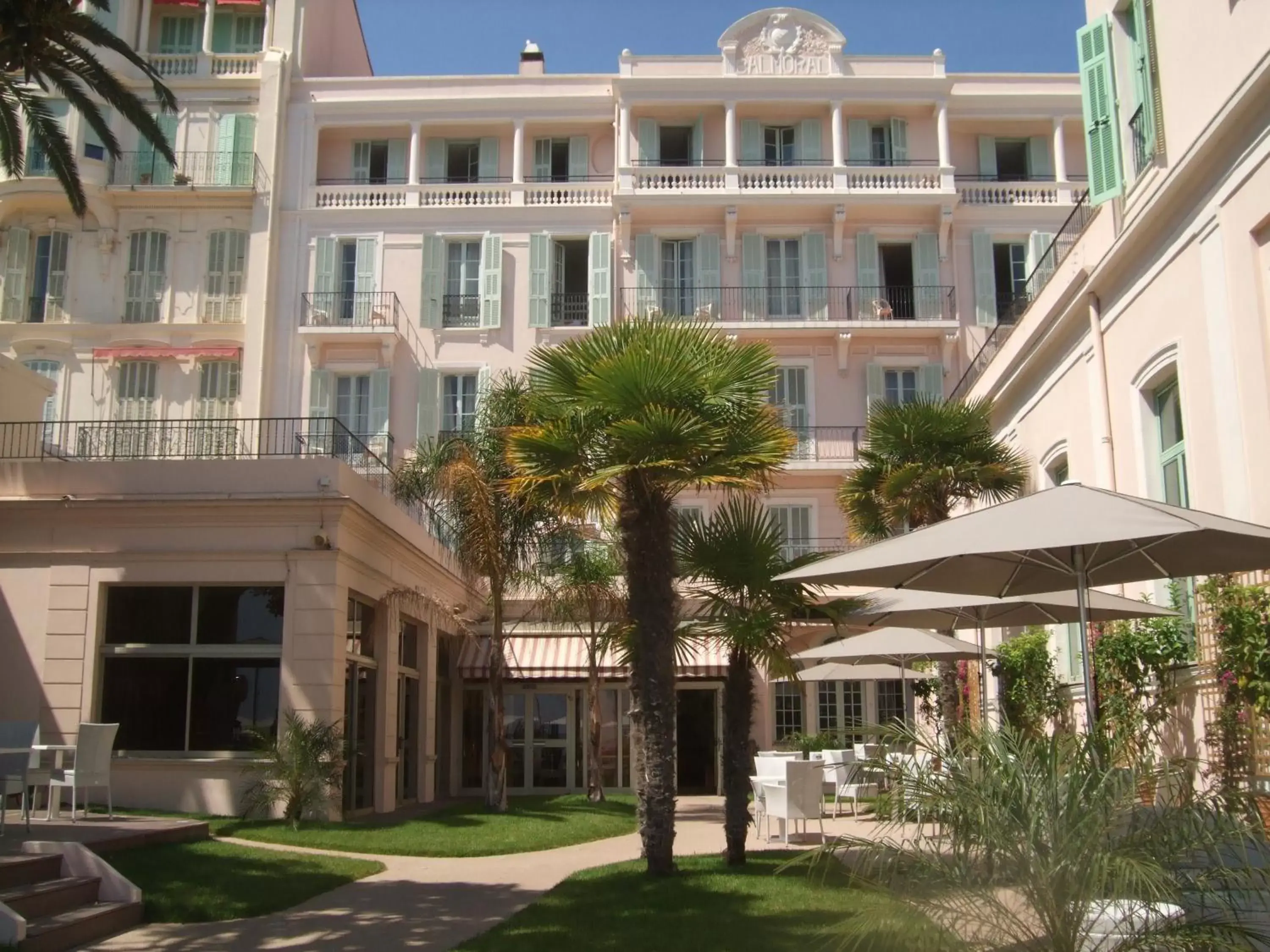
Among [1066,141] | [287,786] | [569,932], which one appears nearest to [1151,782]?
[569,932]

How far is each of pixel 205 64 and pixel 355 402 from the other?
868cm

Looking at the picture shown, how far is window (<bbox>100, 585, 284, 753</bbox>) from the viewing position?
1499 cm

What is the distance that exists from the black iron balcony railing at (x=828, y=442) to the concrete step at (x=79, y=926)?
20.3 m

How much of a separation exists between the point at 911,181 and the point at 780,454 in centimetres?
1951

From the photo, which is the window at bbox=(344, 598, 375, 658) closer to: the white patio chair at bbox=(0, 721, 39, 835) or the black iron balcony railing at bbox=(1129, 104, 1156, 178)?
the white patio chair at bbox=(0, 721, 39, 835)

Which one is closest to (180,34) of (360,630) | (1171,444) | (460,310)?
(460,310)

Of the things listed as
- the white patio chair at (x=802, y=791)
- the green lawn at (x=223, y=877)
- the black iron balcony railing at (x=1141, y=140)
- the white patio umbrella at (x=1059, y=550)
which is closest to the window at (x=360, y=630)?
the green lawn at (x=223, y=877)

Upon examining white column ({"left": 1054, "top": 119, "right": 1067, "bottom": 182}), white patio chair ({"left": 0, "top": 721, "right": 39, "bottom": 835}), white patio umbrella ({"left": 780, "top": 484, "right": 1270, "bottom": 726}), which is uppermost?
white column ({"left": 1054, "top": 119, "right": 1067, "bottom": 182})

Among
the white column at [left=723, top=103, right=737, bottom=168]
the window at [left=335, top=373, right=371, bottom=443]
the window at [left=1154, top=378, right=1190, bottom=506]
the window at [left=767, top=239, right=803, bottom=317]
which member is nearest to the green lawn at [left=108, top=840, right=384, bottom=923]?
the window at [left=1154, top=378, right=1190, bottom=506]

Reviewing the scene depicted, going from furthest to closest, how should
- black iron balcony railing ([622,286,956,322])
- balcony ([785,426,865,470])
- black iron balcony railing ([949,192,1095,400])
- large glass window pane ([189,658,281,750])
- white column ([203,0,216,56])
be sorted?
white column ([203,0,216,56]) < black iron balcony railing ([622,286,956,322]) < balcony ([785,426,865,470]) < black iron balcony railing ([949,192,1095,400]) < large glass window pane ([189,658,281,750])

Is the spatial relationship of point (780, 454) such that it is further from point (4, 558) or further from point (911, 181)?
point (911, 181)

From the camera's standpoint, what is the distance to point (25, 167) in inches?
1099

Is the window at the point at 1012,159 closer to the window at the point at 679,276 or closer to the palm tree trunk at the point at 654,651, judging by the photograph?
the window at the point at 679,276

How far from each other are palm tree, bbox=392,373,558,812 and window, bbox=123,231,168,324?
11214 mm
